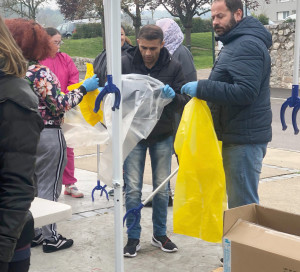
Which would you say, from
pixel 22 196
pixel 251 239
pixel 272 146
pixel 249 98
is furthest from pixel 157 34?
pixel 272 146

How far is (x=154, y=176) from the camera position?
4.32 m

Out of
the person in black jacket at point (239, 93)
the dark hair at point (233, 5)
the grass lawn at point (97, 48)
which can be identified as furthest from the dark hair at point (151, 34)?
the grass lawn at point (97, 48)

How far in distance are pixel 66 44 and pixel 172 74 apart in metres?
30.3

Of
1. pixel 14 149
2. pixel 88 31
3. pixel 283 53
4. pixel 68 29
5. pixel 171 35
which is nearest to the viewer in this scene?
pixel 14 149

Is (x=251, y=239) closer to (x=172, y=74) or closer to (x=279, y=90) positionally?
(x=172, y=74)

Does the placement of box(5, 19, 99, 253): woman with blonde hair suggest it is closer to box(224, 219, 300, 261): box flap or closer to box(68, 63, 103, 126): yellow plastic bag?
box(68, 63, 103, 126): yellow plastic bag

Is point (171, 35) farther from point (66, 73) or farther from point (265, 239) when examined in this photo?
point (265, 239)

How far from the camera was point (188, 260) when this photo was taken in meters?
4.12

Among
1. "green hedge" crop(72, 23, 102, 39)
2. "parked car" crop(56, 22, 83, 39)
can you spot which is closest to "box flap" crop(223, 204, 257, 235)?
"green hedge" crop(72, 23, 102, 39)

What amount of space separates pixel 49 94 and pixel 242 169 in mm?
1394

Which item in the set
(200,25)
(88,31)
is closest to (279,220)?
(88,31)

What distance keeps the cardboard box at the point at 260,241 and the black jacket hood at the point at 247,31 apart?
115cm

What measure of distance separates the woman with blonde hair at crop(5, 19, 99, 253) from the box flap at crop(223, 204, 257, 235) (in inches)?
55.7

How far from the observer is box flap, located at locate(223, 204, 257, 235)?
2605mm
